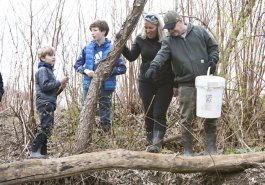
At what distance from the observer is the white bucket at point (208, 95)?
3682 millimetres

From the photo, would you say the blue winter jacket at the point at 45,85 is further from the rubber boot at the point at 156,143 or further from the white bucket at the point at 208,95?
the white bucket at the point at 208,95

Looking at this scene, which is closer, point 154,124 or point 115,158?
point 115,158

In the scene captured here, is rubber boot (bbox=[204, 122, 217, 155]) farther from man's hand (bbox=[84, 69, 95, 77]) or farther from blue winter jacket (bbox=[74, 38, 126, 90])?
man's hand (bbox=[84, 69, 95, 77])

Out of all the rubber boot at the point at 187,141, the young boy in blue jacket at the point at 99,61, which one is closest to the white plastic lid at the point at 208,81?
the rubber boot at the point at 187,141

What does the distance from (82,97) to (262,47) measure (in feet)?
7.49

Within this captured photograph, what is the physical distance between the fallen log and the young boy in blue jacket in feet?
3.05

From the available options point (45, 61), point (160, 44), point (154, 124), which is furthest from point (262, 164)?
point (45, 61)

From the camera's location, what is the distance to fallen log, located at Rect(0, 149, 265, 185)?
356 centimetres

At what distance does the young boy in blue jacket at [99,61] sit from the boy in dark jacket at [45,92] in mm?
392

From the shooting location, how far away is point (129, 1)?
19.9ft

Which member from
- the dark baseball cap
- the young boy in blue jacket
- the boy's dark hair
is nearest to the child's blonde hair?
the young boy in blue jacket

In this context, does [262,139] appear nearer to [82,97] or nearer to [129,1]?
[82,97]

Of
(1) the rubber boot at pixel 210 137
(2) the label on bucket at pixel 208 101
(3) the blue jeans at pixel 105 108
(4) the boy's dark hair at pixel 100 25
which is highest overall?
(4) the boy's dark hair at pixel 100 25

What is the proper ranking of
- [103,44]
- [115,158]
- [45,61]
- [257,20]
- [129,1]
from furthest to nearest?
[129,1], [257,20], [103,44], [45,61], [115,158]
